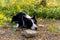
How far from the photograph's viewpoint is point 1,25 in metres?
7.27

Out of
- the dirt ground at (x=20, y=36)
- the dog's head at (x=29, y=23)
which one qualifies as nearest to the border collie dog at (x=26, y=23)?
the dog's head at (x=29, y=23)

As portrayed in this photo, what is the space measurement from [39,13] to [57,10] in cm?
99

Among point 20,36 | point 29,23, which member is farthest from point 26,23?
point 20,36

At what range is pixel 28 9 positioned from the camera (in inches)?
392

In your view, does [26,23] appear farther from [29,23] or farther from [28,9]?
[28,9]

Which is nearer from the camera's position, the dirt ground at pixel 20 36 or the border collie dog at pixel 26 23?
the dirt ground at pixel 20 36

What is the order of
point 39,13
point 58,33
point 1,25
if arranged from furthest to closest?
point 39,13 < point 1,25 < point 58,33

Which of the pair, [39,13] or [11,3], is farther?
[11,3]

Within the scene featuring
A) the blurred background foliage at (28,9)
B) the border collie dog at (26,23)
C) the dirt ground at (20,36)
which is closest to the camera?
the dirt ground at (20,36)

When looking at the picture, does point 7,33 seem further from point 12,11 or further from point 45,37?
point 12,11

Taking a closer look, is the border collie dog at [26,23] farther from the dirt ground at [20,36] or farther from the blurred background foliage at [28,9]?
the blurred background foliage at [28,9]

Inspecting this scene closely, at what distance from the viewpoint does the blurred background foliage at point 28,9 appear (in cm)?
926

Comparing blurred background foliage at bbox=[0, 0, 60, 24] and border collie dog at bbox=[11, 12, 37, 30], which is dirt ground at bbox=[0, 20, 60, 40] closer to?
border collie dog at bbox=[11, 12, 37, 30]

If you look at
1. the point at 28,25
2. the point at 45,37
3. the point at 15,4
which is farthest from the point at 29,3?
the point at 45,37
